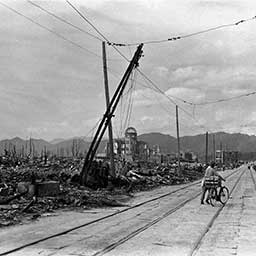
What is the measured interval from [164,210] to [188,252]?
368 inches

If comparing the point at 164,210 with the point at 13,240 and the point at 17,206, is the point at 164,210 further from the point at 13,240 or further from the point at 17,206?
the point at 13,240

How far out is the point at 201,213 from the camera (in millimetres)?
17719

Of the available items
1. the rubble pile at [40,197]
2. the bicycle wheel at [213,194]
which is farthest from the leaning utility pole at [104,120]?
the bicycle wheel at [213,194]

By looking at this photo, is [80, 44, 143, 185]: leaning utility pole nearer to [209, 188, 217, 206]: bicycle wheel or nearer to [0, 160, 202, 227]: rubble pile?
[0, 160, 202, 227]: rubble pile

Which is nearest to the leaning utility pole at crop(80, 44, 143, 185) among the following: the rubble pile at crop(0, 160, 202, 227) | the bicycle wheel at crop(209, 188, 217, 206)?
the rubble pile at crop(0, 160, 202, 227)

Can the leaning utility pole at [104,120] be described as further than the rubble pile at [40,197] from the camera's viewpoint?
Yes

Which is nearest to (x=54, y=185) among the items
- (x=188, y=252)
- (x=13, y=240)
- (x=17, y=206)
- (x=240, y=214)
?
(x=17, y=206)

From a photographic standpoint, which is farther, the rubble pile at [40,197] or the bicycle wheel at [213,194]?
the bicycle wheel at [213,194]

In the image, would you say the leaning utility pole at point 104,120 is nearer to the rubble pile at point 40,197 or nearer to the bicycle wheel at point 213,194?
the rubble pile at point 40,197

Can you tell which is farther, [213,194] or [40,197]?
[213,194]

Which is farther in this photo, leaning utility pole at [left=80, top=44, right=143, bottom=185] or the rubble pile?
leaning utility pole at [left=80, top=44, right=143, bottom=185]

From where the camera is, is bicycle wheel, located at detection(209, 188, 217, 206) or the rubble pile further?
bicycle wheel, located at detection(209, 188, 217, 206)

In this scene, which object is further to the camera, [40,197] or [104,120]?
[104,120]

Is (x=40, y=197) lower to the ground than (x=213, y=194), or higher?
lower
